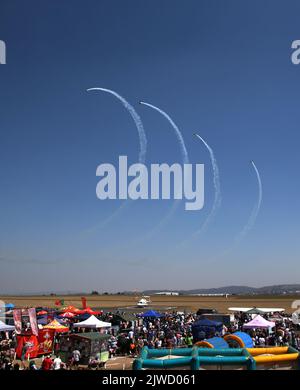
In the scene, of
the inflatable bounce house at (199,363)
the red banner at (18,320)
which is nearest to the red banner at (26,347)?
the red banner at (18,320)

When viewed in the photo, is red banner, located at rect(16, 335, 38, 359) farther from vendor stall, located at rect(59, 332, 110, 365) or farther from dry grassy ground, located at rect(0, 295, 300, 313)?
dry grassy ground, located at rect(0, 295, 300, 313)

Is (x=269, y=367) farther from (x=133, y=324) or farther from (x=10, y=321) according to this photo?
(x=10, y=321)

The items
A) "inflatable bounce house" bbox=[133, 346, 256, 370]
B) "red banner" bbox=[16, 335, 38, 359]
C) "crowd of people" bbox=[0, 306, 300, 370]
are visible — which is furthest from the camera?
"red banner" bbox=[16, 335, 38, 359]

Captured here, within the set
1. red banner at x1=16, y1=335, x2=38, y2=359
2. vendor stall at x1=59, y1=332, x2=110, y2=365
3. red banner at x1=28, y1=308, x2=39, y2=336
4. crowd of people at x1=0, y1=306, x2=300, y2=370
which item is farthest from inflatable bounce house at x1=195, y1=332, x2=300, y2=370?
red banner at x1=28, y1=308, x2=39, y2=336

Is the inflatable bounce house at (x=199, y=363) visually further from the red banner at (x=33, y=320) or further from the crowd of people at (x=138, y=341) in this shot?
the red banner at (x=33, y=320)

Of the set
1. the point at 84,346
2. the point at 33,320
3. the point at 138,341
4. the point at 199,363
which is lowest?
the point at 138,341

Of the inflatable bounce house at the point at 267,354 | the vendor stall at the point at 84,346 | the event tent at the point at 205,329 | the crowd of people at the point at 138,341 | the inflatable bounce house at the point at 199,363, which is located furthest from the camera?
the event tent at the point at 205,329

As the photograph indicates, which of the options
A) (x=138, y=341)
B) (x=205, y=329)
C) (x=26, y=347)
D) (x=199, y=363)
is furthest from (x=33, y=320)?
(x=199, y=363)

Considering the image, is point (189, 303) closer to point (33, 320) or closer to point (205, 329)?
point (205, 329)

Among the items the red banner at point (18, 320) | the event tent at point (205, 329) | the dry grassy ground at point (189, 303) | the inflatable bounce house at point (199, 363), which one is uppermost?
the inflatable bounce house at point (199, 363)

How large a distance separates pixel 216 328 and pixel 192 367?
14522mm

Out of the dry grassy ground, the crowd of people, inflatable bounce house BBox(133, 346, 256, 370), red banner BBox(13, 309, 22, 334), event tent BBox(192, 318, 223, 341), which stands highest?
inflatable bounce house BBox(133, 346, 256, 370)
